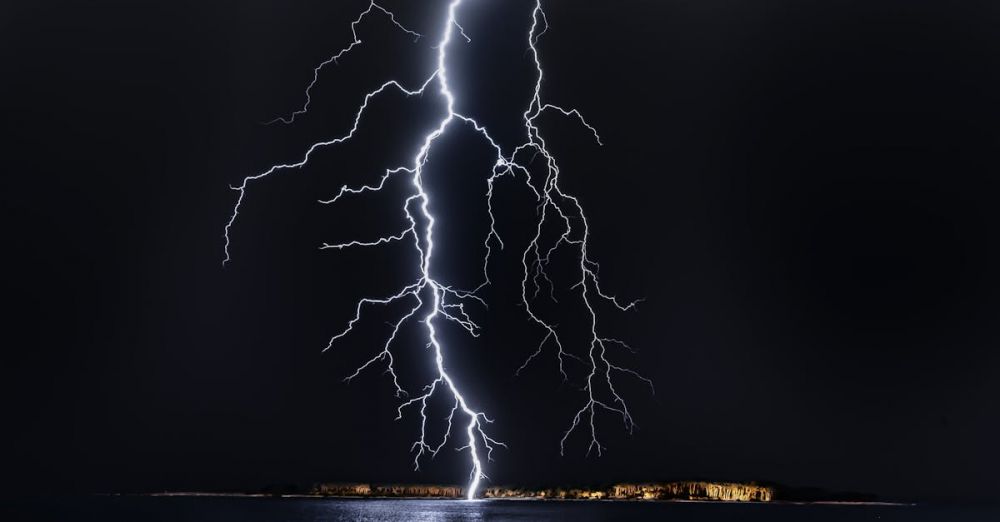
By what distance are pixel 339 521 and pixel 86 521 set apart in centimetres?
1023

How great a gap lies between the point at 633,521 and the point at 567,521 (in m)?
3.07

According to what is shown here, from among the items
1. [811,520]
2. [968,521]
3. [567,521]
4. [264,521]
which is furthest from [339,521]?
[968,521]

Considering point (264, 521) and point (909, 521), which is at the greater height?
point (909, 521)

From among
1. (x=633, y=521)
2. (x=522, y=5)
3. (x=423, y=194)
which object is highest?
(x=522, y=5)

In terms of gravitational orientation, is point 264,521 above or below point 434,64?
below

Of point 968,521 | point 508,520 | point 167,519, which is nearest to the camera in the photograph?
point 167,519

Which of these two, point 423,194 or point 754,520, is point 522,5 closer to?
point 423,194

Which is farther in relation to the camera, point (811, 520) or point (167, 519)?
point (811, 520)

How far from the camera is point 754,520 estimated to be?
44156 mm

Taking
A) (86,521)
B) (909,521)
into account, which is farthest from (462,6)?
(909,521)

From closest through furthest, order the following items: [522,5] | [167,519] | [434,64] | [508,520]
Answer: [522,5] < [434,64] < [167,519] < [508,520]

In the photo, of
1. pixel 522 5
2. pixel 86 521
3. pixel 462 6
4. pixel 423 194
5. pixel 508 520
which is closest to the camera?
pixel 423 194

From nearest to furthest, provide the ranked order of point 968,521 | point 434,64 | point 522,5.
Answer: point 522,5, point 434,64, point 968,521

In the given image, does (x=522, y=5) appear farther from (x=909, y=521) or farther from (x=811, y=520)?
(x=909, y=521)
